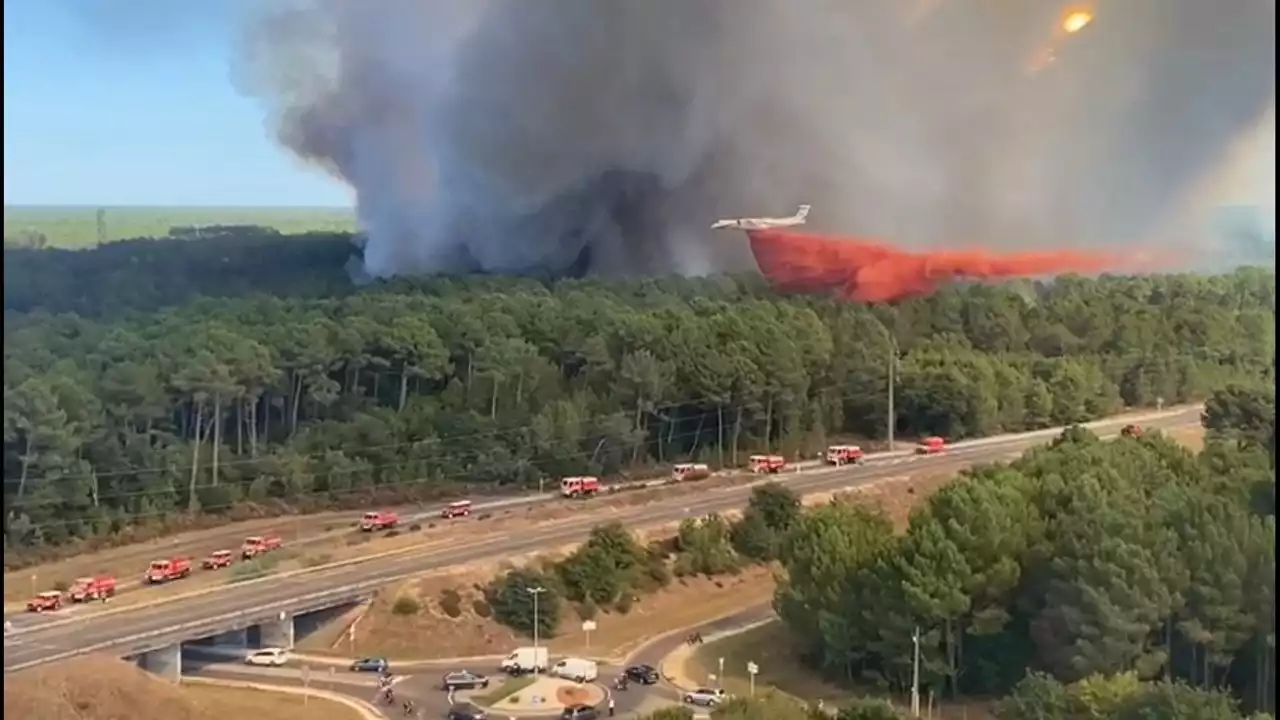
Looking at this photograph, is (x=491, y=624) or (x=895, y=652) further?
(x=491, y=624)

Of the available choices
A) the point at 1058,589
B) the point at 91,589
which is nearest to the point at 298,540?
the point at 91,589

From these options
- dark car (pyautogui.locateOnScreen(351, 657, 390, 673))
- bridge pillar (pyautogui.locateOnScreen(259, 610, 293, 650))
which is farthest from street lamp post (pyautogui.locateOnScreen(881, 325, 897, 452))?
bridge pillar (pyautogui.locateOnScreen(259, 610, 293, 650))

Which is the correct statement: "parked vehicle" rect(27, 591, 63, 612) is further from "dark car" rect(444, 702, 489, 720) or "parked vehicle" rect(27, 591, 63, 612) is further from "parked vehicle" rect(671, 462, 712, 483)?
"parked vehicle" rect(671, 462, 712, 483)

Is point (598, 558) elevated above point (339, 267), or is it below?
below

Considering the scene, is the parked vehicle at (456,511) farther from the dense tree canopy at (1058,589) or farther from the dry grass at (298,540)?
the dense tree canopy at (1058,589)

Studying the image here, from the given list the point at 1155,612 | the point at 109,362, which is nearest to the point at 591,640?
the point at 1155,612

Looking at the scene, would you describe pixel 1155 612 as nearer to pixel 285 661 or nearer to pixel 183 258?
pixel 285 661

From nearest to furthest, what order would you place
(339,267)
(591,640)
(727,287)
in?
(591,640) < (727,287) < (339,267)
